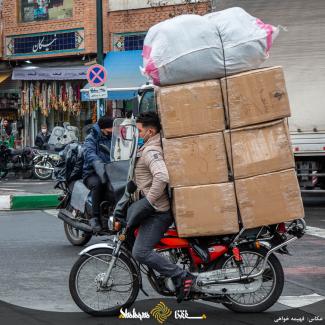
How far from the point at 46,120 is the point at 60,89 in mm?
1825

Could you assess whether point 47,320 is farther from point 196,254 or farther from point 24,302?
point 196,254

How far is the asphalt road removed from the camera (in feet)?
26.5

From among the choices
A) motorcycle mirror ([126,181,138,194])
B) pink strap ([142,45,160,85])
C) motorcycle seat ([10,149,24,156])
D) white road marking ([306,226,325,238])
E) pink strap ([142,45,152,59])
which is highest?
pink strap ([142,45,152,59])

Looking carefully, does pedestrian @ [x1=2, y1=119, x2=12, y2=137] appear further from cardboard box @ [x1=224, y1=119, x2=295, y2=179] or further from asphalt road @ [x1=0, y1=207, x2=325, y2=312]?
cardboard box @ [x1=224, y1=119, x2=295, y2=179]

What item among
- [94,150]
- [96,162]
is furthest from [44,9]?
[96,162]

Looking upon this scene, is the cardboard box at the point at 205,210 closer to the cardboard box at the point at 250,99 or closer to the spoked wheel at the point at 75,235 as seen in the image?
the cardboard box at the point at 250,99

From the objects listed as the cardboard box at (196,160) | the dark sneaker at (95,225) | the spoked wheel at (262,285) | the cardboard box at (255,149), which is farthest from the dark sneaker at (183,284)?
the dark sneaker at (95,225)

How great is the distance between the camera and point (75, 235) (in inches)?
456

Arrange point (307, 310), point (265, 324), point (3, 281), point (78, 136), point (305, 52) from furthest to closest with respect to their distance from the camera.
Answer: point (78, 136) → point (305, 52) → point (3, 281) → point (307, 310) → point (265, 324)

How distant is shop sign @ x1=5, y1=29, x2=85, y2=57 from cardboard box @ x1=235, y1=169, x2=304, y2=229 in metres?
22.6

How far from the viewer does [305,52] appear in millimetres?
16000

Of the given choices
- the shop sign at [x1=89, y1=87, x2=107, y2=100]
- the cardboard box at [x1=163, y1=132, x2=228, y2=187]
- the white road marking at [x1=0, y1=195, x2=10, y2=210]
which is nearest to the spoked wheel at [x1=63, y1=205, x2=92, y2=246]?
the cardboard box at [x1=163, y1=132, x2=228, y2=187]

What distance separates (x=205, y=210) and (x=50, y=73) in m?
23.2

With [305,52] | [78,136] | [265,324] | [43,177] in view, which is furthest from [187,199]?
[78,136]
